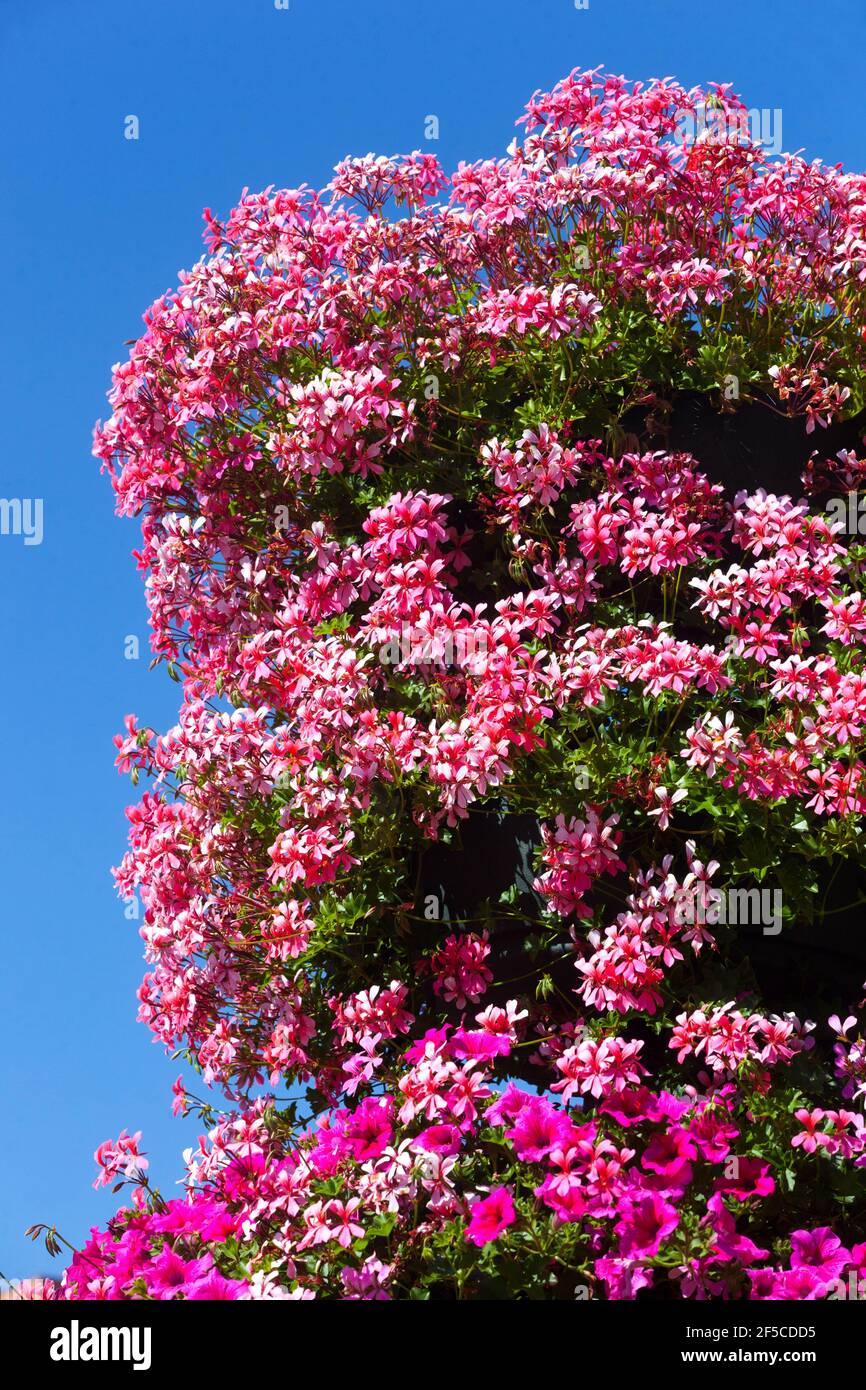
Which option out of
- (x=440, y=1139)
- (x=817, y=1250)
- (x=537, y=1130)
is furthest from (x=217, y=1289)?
(x=817, y=1250)

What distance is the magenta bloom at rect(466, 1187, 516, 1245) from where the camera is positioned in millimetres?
3543

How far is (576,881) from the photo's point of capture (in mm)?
4215

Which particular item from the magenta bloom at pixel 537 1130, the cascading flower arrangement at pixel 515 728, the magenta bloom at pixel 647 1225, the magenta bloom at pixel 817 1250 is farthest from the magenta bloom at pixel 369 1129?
the magenta bloom at pixel 817 1250

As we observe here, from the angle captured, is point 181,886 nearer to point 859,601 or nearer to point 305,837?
point 305,837

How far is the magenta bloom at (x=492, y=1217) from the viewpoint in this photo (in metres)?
3.54

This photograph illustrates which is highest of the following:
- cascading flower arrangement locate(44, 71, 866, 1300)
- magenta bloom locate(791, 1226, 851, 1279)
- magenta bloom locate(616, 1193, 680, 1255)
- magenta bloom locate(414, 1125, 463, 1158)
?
cascading flower arrangement locate(44, 71, 866, 1300)

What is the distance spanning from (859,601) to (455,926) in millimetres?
1783

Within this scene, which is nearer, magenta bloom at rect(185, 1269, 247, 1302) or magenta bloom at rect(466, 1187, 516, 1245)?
magenta bloom at rect(466, 1187, 516, 1245)

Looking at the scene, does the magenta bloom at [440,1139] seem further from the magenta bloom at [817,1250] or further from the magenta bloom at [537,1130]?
the magenta bloom at [817,1250]

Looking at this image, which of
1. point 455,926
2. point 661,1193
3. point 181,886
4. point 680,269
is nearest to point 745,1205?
point 661,1193

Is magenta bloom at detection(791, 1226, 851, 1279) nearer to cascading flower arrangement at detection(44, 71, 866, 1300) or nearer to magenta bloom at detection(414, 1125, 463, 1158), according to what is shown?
cascading flower arrangement at detection(44, 71, 866, 1300)

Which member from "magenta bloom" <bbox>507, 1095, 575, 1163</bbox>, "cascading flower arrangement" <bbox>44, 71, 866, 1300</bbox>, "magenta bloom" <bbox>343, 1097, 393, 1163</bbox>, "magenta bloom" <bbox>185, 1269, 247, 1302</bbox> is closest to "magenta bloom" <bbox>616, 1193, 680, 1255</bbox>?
"cascading flower arrangement" <bbox>44, 71, 866, 1300</bbox>

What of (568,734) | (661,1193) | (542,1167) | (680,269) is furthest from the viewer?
(680,269)

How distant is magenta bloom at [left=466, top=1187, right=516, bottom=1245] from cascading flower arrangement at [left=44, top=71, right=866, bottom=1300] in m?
0.02
